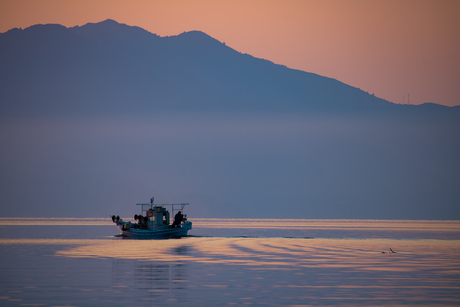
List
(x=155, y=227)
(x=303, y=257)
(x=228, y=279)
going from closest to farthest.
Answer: (x=228, y=279) < (x=303, y=257) < (x=155, y=227)

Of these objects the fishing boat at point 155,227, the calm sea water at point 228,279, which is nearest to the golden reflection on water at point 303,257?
the calm sea water at point 228,279

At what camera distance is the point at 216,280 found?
4625cm

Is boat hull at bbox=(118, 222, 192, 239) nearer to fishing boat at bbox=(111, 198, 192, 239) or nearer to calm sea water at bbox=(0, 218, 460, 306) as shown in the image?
fishing boat at bbox=(111, 198, 192, 239)

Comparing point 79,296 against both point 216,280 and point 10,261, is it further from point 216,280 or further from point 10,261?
point 10,261

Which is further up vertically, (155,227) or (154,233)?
(155,227)

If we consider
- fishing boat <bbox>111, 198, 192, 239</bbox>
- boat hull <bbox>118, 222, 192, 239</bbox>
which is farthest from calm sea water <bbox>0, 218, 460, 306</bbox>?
boat hull <bbox>118, 222, 192, 239</bbox>

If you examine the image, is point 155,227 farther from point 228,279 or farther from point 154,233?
point 228,279

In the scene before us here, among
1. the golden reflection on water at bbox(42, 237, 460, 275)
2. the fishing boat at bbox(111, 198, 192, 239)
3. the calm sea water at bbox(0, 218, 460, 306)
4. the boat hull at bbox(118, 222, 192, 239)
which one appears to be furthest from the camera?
the boat hull at bbox(118, 222, 192, 239)

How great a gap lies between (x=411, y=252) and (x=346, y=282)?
35483 mm

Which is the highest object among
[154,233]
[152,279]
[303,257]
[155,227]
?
[155,227]

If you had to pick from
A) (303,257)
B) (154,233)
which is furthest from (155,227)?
(303,257)

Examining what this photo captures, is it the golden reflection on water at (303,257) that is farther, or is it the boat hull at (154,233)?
the boat hull at (154,233)

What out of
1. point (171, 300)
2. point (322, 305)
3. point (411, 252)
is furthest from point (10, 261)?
point (411, 252)

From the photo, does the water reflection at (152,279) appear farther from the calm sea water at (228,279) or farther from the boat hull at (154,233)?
the boat hull at (154,233)
